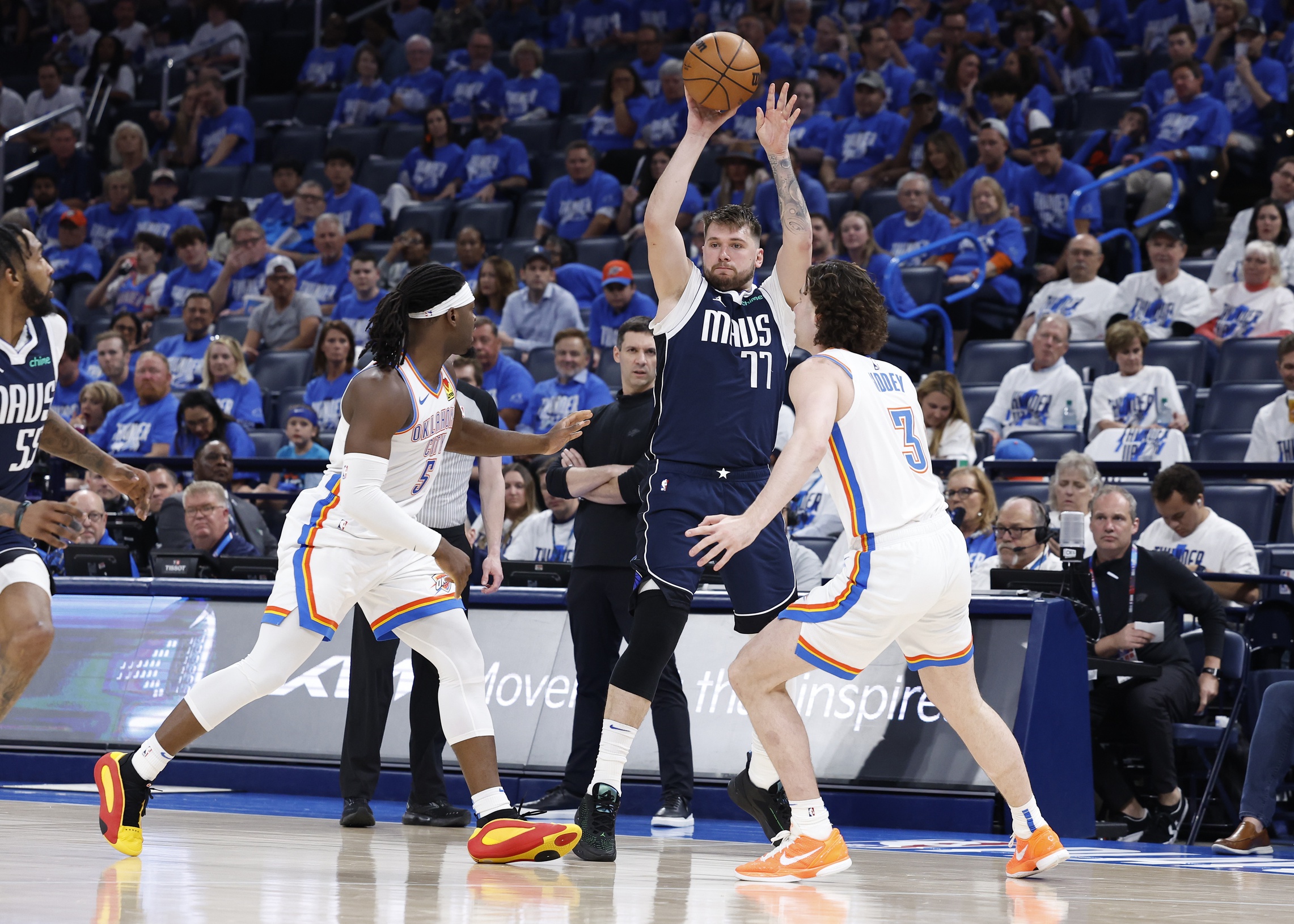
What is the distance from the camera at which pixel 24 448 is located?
5.50 meters

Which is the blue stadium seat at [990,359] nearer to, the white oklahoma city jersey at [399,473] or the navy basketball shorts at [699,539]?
the navy basketball shorts at [699,539]

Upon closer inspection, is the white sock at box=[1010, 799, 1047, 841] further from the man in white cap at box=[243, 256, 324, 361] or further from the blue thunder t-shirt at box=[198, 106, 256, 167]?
the blue thunder t-shirt at box=[198, 106, 256, 167]

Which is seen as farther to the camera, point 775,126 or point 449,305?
point 449,305

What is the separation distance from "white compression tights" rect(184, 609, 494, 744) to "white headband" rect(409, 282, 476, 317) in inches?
42.1

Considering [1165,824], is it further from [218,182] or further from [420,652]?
[218,182]

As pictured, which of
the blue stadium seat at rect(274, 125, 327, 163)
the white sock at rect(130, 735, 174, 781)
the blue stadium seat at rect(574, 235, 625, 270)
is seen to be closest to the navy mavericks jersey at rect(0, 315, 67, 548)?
the white sock at rect(130, 735, 174, 781)

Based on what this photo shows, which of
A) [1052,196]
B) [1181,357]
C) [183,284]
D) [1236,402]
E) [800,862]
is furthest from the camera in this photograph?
[183,284]

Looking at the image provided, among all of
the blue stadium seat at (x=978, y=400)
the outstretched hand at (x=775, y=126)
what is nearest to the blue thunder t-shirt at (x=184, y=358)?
the blue stadium seat at (x=978, y=400)

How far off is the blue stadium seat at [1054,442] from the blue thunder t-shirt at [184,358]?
7.21m

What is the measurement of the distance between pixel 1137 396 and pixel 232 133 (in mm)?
11680

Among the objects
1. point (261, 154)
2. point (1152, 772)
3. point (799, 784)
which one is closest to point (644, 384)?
point (799, 784)

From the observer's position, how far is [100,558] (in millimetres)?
9109

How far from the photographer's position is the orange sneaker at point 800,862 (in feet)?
15.7

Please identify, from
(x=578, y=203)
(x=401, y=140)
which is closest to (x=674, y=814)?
(x=578, y=203)
